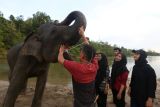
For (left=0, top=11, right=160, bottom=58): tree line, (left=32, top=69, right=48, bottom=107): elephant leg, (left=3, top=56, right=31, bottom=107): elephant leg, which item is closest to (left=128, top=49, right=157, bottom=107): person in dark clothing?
(left=32, top=69, right=48, bottom=107): elephant leg

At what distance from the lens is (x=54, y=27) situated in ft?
17.7

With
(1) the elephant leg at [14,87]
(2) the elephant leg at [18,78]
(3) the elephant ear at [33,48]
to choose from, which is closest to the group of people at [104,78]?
(3) the elephant ear at [33,48]

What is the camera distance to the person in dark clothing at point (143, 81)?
6266 mm

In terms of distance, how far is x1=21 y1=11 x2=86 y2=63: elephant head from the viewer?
5.00 m

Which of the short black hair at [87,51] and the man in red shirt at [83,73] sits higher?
the short black hair at [87,51]

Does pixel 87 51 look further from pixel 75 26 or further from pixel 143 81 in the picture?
pixel 143 81

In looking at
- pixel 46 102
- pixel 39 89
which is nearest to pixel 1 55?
pixel 46 102

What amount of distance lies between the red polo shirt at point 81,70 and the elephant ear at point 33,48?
1089mm

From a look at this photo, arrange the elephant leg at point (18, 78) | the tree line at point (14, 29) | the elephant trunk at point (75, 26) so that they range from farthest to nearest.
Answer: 1. the tree line at point (14, 29)
2. the elephant leg at point (18, 78)
3. the elephant trunk at point (75, 26)

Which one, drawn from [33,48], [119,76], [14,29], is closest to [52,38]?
[33,48]

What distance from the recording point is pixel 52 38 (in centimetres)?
534

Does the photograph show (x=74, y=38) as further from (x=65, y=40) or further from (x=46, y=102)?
(x=46, y=102)

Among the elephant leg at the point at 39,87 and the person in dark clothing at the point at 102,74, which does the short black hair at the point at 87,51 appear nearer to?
the elephant leg at the point at 39,87

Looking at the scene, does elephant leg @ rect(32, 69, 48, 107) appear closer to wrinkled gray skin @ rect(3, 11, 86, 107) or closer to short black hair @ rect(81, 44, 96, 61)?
wrinkled gray skin @ rect(3, 11, 86, 107)
